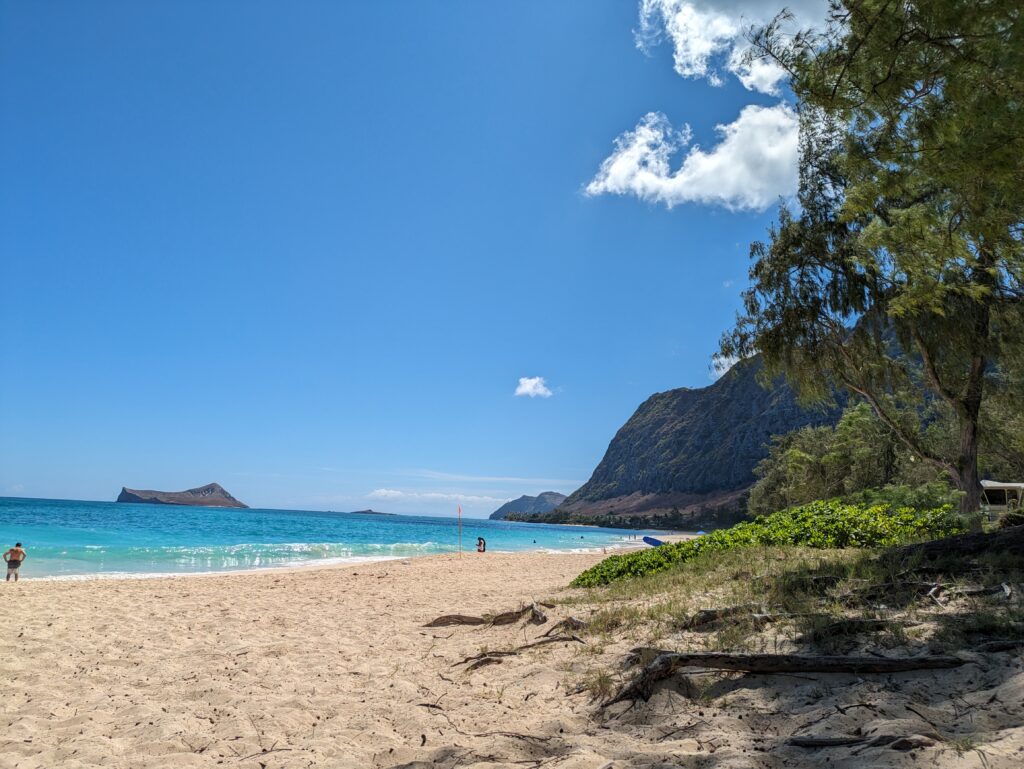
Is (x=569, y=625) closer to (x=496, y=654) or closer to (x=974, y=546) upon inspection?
(x=496, y=654)

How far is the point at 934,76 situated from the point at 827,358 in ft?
36.3

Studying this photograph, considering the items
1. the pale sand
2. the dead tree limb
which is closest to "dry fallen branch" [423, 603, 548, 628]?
the pale sand

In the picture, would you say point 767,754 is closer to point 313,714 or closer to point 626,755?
point 626,755

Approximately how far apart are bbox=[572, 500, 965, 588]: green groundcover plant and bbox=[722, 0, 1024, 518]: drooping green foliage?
13.6ft

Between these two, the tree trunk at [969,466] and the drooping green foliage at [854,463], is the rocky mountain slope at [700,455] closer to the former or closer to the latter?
the drooping green foliage at [854,463]

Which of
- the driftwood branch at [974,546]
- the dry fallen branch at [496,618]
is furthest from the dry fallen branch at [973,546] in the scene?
the dry fallen branch at [496,618]

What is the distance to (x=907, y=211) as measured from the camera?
27.3 ft

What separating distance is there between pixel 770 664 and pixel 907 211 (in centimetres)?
702

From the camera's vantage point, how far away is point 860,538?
453 inches

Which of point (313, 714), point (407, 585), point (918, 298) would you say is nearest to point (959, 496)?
point (918, 298)

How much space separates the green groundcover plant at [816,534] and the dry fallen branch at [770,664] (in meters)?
7.22

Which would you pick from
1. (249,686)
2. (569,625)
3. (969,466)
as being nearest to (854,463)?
(969,466)

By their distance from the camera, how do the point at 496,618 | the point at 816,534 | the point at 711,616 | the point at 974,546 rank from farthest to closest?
the point at 816,534, the point at 496,618, the point at 974,546, the point at 711,616

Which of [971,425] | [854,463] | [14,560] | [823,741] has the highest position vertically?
[971,425]
